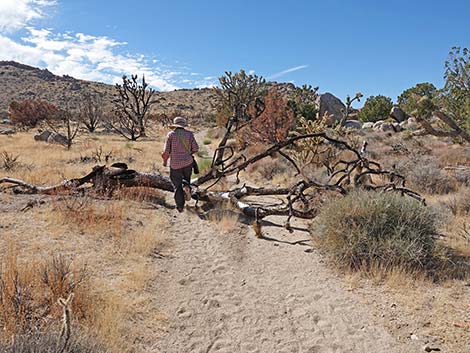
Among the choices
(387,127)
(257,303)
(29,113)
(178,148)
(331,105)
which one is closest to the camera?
(257,303)

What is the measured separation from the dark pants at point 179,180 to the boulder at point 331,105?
23.1m

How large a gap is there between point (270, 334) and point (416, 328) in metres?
1.39

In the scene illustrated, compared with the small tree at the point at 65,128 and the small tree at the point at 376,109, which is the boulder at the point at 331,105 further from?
the small tree at the point at 65,128

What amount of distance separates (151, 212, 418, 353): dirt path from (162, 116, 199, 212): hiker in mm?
1732

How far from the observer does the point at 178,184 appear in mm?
7270

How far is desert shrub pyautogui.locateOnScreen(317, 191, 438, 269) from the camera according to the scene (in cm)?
435

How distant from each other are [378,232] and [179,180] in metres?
4.13

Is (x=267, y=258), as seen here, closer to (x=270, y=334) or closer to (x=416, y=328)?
(x=270, y=334)

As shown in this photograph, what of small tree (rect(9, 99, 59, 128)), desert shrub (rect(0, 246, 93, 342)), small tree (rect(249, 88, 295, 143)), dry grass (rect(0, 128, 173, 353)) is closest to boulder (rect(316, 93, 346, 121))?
small tree (rect(249, 88, 295, 143))

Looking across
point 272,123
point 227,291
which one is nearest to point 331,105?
point 272,123

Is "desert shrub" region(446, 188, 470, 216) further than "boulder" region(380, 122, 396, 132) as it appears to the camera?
No

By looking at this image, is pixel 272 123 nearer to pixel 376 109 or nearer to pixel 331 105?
pixel 331 105

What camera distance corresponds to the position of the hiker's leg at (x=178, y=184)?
23.6ft

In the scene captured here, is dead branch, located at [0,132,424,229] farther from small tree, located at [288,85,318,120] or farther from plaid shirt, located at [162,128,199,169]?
small tree, located at [288,85,318,120]
